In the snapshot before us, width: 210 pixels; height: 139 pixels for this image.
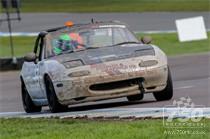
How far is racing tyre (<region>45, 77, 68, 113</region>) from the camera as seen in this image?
13.4 meters

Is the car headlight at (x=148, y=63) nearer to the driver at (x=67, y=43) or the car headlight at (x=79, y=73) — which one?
the car headlight at (x=79, y=73)

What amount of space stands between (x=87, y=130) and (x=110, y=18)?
104ft

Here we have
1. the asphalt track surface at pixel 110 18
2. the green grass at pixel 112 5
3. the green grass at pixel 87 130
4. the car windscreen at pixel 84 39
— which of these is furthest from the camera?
the green grass at pixel 112 5

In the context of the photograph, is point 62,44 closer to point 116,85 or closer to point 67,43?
point 67,43

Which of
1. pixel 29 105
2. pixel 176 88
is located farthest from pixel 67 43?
pixel 176 88

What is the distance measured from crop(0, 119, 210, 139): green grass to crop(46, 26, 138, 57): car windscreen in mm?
2786

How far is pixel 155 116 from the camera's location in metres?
11.0

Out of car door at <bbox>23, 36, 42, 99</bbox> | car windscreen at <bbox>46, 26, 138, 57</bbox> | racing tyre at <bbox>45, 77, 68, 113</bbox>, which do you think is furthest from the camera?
car door at <bbox>23, 36, 42, 99</bbox>

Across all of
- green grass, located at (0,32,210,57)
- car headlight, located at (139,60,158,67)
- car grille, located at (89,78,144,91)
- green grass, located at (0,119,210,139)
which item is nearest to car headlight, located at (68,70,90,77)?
car grille, located at (89,78,144,91)

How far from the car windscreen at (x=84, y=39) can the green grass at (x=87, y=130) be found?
9.14 ft

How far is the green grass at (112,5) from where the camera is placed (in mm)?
46562

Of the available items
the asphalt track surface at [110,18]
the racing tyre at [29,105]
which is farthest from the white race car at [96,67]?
the asphalt track surface at [110,18]

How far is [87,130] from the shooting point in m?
9.88

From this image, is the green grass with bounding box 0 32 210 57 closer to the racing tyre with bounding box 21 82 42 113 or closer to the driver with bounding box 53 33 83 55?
the racing tyre with bounding box 21 82 42 113
